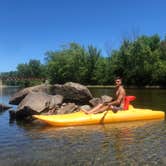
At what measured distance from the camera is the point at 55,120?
1348 cm

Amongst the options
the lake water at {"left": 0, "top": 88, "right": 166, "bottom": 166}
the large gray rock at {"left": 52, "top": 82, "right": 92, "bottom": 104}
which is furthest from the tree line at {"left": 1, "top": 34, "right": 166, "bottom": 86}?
the lake water at {"left": 0, "top": 88, "right": 166, "bottom": 166}

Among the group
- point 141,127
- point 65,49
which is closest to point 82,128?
point 141,127

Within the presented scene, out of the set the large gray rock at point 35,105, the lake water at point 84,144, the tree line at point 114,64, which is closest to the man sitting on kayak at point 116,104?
the lake water at point 84,144

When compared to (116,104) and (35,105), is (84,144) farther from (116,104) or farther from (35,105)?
(35,105)

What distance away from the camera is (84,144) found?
1021 centimetres

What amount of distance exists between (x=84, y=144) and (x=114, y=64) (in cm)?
6322

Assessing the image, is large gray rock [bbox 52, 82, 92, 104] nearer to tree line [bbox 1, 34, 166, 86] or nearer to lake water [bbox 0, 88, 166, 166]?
lake water [bbox 0, 88, 166, 166]

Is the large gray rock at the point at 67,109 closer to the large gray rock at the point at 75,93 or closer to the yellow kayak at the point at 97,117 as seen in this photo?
the yellow kayak at the point at 97,117

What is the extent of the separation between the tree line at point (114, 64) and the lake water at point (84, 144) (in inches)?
1944

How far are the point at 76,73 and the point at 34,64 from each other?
296 ft

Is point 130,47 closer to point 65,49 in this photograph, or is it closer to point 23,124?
point 65,49

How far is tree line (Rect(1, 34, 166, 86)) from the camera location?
6506cm

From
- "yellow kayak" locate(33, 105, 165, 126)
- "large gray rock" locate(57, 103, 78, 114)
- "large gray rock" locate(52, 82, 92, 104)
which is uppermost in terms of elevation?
"large gray rock" locate(52, 82, 92, 104)

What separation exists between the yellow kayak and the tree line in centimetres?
4657
